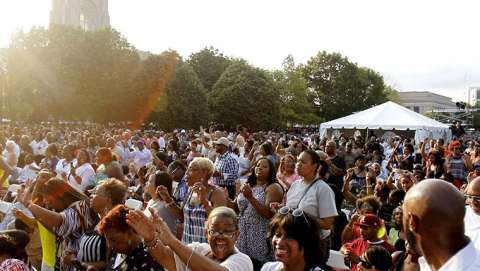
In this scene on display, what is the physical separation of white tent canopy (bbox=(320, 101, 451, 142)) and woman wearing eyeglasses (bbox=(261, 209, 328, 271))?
59.1 ft

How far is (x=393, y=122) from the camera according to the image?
67.3ft

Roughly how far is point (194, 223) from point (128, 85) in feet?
Result: 119

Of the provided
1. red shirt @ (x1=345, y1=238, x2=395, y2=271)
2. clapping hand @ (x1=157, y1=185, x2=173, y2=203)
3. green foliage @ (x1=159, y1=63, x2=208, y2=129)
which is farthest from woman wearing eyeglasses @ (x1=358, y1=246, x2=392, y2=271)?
green foliage @ (x1=159, y1=63, x2=208, y2=129)

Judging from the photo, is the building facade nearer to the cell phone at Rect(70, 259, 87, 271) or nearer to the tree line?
the tree line

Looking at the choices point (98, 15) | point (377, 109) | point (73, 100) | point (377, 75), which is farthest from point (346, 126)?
point (98, 15)

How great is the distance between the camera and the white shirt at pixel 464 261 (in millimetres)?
1655

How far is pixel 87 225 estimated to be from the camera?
14.1 ft

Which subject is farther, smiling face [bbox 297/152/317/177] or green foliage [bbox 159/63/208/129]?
green foliage [bbox 159/63/208/129]

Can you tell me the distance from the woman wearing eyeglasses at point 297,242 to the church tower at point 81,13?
240ft

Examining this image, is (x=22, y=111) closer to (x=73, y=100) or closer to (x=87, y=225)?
(x=73, y=100)

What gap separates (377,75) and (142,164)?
61.2m

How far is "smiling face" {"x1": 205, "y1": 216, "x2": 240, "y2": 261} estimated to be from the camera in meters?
3.02

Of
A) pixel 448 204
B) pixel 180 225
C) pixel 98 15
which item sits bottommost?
pixel 180 225

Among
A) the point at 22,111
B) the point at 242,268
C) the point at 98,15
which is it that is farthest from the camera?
the point at 98,15
